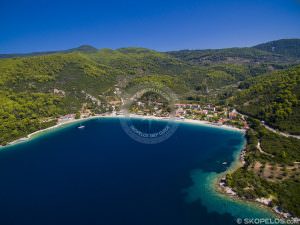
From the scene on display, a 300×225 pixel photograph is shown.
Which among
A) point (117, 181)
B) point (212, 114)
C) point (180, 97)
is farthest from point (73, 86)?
point (117, 181)

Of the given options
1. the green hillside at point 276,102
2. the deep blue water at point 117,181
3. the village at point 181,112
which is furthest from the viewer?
the village at point 181,112

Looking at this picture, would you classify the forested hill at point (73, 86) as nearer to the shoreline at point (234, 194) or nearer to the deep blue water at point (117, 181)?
the deep blue water at point (117, 181)

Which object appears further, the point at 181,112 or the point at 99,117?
the point at 99,117

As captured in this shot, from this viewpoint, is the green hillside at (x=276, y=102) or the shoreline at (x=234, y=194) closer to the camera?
the shoreline at (x=234, y=194)

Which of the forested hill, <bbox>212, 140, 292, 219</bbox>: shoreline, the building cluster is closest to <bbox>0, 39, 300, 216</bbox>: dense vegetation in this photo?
the forested hill

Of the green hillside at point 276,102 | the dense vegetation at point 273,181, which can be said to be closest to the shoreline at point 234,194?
the dense vegetation at point 273,181

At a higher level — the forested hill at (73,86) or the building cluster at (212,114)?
the forested hill at (73,86)

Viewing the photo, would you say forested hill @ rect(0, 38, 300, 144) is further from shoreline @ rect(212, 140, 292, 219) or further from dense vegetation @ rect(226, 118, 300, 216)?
shoreline @ rect(212, 140, 292, 219)

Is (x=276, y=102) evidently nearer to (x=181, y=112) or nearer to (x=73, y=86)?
(x=181, y=112)
